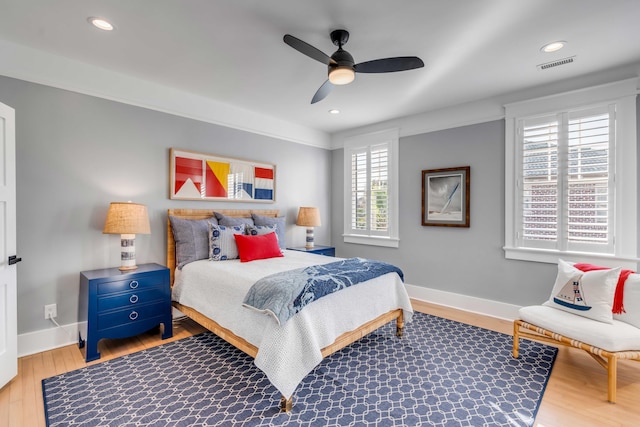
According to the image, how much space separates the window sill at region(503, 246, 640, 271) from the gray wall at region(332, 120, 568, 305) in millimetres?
75

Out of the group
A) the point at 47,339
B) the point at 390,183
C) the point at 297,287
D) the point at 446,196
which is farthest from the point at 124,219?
the point at 446,196

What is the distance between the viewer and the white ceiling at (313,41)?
2.08m

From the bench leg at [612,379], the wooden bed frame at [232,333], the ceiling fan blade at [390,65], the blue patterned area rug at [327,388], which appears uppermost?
the ceiling fan blade at [390,65]

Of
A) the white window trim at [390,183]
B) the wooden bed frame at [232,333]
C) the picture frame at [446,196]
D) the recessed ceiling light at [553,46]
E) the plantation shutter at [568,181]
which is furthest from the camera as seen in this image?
the white window trim at [390,183]

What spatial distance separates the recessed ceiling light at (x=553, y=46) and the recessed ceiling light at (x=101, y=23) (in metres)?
3.42

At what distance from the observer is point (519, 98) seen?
3.50m

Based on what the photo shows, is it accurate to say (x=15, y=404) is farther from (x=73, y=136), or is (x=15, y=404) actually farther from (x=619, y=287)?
(x=619, y=287)

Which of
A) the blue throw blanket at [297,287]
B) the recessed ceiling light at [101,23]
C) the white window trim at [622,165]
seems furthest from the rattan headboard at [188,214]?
the white window trim at [622,165]

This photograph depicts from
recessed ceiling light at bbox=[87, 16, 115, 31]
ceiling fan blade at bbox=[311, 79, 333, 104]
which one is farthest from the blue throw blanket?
recessed ceiling light at bbox=[87, 16, 115, 31]

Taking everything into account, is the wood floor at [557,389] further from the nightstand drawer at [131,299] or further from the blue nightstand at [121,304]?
the nightstand drawer at [131,299]

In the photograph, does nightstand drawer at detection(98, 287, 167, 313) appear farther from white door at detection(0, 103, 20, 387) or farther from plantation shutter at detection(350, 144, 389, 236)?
plantation shutter at detection(350, 144, 389, 236)

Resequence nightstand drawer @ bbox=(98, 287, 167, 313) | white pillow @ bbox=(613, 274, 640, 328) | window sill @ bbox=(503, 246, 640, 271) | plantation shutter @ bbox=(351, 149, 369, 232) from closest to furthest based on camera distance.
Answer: white pillow @ bbox=(613, 274, 640, 328), nightstand drawer @ bbox=(98, 287, 167, 313), window sill @ bbox=(503, 246, 640, 271), plantation shutter @ bbox=(351, 149, 369, 232)

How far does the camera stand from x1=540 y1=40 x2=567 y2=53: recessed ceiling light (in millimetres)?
2490

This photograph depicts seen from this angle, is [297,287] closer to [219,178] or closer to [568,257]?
[219,178]
